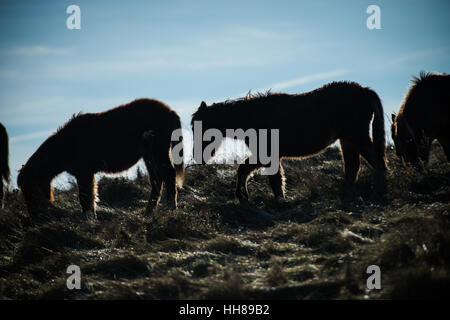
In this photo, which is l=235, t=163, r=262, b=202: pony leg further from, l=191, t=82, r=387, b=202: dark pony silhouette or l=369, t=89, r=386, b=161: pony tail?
l=369, t=89, r=386, b=161: pony tail

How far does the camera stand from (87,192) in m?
7.93

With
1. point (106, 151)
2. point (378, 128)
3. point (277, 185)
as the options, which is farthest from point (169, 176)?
point (378, 128)

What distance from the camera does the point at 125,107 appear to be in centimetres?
814

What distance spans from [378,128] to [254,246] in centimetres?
411

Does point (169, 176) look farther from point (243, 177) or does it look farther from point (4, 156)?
point (4, 156)

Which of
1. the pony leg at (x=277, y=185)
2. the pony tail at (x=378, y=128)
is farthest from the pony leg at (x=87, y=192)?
the pony tail at (x=378, y=128)

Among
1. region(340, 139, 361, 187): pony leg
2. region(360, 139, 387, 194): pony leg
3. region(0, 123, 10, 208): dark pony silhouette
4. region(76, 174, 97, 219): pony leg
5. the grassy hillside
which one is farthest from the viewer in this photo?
region(0, 123, 10, 208): dark pony silhouette

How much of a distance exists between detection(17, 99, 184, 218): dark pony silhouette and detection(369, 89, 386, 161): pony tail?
13.0ft

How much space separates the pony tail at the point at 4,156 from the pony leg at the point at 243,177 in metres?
5.87

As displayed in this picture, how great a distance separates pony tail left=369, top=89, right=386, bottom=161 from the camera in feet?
25.1

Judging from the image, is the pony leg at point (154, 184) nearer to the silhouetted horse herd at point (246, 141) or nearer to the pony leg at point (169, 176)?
the silhouetted horse herd at point (246, 141)

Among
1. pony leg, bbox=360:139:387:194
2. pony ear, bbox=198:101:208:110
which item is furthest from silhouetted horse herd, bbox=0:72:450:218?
pony ear, bbox=198:101:208:110
